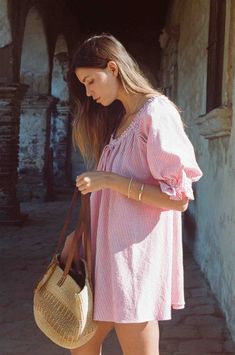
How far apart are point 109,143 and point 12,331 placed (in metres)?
2.12

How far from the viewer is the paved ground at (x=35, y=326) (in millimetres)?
3300

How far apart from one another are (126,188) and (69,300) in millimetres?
367

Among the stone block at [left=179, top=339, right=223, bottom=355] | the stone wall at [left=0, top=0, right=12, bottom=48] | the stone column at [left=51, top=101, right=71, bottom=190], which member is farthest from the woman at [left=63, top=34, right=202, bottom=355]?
the stone column at [left=51, top=101, right=71, bottom=190]

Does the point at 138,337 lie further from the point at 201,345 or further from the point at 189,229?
the point at 189,229

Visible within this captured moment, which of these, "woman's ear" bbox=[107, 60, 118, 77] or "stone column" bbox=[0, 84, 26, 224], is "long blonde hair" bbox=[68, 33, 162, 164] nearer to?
"woman's ear" bbox=[107, 60, 118, 77]

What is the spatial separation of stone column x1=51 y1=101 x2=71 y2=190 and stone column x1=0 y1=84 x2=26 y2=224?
5275 mm

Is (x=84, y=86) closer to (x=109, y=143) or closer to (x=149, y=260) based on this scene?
(x=109, y=143)

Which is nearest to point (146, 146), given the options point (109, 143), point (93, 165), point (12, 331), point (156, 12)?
point (109, 143)

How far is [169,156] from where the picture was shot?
1.66 m

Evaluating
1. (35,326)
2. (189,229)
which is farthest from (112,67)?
Result: (189,229)

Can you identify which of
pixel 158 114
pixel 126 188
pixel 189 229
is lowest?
pixel 189 229

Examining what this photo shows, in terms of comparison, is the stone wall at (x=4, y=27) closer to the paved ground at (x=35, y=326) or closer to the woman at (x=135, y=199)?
the paved ground at (x=35, y=326)

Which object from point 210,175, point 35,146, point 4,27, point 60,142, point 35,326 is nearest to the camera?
point 35,326

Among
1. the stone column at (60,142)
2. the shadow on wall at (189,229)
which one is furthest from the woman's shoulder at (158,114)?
the stone column at (60,142)
